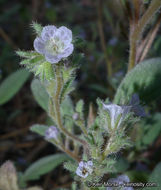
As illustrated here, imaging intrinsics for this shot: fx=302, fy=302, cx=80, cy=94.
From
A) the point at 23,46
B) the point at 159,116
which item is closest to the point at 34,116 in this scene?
the point at 23,46

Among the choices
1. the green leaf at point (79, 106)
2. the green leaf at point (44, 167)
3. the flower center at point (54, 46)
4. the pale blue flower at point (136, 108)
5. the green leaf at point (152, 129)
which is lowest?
the green leaf at point (152, 129)

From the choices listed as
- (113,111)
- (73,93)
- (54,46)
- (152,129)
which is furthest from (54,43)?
(73,93)

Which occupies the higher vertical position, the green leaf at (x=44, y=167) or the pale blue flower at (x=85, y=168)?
the pale blue flower at (x=85, y=168)

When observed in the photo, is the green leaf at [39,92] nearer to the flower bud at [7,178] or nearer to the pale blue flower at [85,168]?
the flower bud at [7,178]

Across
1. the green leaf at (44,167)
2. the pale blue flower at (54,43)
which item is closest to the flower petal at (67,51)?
the pale blue flower at (54,43)

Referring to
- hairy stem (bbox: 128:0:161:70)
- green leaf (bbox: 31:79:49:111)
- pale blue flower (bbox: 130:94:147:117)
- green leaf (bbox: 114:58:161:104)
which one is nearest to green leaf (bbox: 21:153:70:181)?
green leaf (bbox: 31:79:49:111)

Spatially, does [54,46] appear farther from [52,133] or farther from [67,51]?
[52,133]

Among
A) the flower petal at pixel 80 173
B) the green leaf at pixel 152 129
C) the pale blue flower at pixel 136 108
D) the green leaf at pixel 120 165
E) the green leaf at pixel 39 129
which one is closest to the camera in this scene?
the flower petal at pixel 80 173
